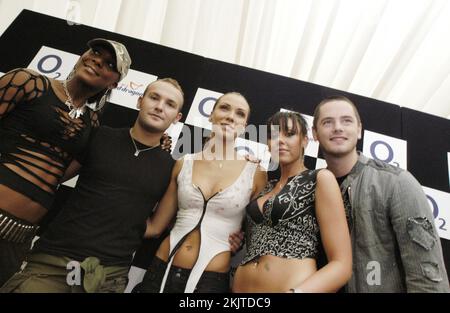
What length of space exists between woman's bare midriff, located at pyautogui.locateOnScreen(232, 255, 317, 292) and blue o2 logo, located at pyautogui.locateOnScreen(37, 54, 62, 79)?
1490 millimetres

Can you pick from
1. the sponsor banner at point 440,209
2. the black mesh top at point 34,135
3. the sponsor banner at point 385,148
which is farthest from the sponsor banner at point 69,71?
the sponsor banner at point 440,209

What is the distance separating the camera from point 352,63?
2.44 m

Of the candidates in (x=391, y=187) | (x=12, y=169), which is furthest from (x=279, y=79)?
(x=12, y=169)

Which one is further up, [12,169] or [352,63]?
[352,63]

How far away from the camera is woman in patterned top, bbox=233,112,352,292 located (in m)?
1.01

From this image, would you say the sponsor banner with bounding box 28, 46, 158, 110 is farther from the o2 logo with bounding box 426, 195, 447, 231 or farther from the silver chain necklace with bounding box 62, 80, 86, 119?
the o2 logo with bounding box 426, 195, 447, 231

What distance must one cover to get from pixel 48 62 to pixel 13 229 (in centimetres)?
106

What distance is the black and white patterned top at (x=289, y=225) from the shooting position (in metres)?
1.08

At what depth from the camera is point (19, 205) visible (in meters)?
1.12

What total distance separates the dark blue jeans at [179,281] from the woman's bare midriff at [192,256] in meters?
0.02

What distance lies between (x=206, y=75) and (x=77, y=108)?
0.76 m
